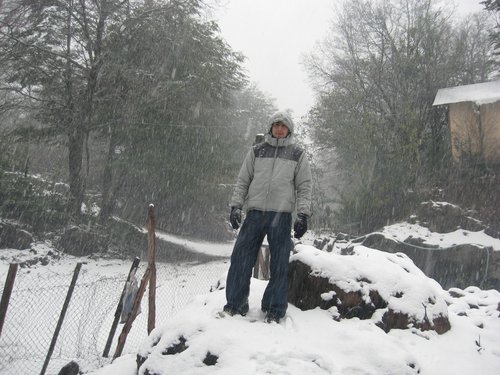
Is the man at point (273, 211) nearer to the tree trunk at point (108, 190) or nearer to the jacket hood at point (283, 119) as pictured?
the jacket hood at point (283, 119)

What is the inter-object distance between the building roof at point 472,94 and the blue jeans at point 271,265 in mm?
15547

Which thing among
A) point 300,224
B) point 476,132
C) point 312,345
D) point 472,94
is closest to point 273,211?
point 300,224

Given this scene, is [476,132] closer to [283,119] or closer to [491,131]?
[491,131]

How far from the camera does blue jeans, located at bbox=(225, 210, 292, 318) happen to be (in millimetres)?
3656

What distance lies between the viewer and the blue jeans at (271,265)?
3.66m

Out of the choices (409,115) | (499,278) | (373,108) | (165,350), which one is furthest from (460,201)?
(165,350)

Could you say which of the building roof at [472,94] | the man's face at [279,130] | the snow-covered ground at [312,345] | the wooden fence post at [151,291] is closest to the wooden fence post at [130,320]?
the wooden fence post at [151,291]

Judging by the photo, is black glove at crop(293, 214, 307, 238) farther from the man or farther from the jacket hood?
the jacket hood

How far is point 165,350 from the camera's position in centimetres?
327

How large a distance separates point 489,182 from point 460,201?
114 cm

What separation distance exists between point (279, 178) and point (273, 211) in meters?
0.31

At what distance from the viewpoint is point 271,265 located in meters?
3.76

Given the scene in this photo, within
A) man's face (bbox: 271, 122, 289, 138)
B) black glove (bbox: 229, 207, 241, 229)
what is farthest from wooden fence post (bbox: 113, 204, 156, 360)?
man's face (bbox: 271, 122, 289, 138)

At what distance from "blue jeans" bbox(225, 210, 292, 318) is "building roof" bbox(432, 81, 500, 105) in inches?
612
